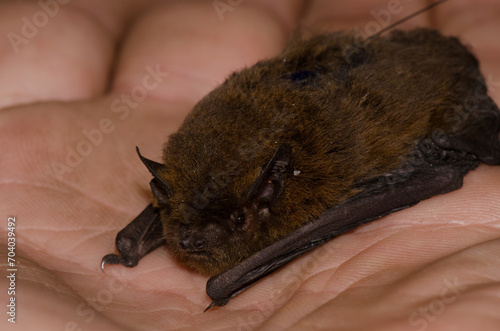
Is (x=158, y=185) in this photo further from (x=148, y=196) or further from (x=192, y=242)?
(x=148, y=196)

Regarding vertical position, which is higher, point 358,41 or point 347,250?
point 358,41

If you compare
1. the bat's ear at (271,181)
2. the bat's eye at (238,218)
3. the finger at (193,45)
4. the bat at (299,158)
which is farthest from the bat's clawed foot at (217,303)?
the finger at (193,45)

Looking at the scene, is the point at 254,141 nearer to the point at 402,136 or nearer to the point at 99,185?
the point at 402,136

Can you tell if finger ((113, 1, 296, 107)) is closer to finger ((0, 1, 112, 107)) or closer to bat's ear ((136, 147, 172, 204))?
finger ((0, 1, 112, 107))

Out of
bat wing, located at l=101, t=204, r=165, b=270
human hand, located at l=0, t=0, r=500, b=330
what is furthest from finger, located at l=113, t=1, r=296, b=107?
bat wing, located at l=101, t=204, r=165, b=270

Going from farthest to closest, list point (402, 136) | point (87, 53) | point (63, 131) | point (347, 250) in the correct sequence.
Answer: point (87, 53)
point (63, 131)
point (402, 136)
point (347, 250)

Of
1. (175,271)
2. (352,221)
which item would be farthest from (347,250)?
(175,271)

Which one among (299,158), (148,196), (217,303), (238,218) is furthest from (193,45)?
(217,303)

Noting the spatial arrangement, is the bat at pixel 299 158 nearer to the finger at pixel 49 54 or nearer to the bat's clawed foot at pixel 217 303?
the bat's clawed foot at pixel 217 303
